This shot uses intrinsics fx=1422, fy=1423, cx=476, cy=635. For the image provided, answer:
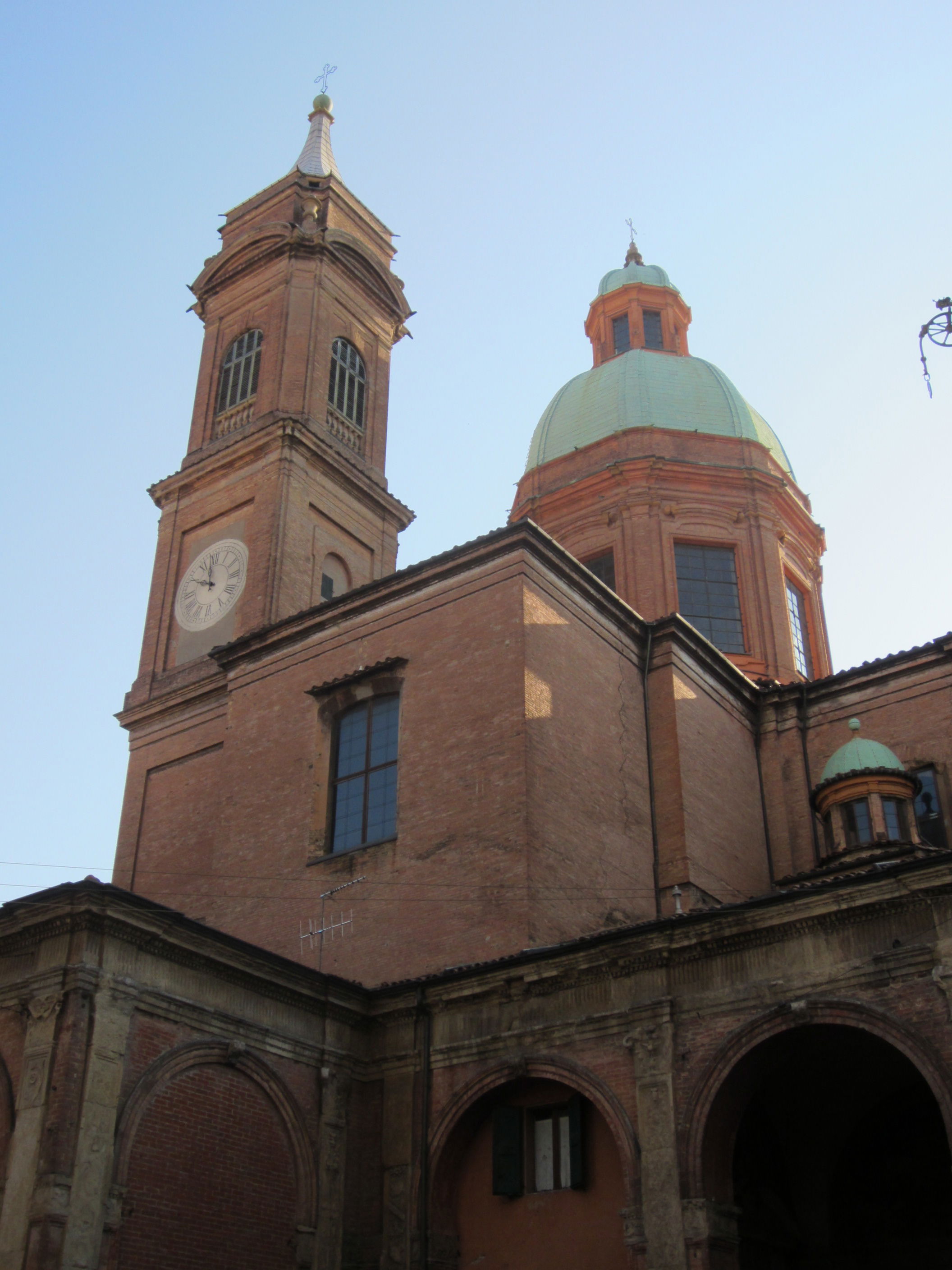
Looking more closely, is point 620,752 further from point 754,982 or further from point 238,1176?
point 238,1176

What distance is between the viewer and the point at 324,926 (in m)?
20.3

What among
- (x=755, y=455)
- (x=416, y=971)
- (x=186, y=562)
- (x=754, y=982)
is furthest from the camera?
(x=755, y=455)

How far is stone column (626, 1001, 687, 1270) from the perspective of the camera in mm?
14281

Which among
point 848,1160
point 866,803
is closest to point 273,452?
point 866,803

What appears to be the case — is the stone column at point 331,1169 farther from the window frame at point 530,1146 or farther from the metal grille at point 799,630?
the metal grille at point 799,630

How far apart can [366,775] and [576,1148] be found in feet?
23.3

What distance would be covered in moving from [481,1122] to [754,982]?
13.3ft

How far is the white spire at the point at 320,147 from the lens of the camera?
33.3 meters

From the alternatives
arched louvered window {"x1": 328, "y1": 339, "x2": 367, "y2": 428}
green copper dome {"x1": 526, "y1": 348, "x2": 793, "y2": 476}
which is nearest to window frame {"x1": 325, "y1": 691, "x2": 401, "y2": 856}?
arched louvered window {"x1": 328, "y1": 339, "x2": 367, "y2": 428}

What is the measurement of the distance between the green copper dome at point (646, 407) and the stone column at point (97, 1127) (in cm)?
2141

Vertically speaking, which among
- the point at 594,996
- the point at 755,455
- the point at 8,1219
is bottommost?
the point at 8,1219

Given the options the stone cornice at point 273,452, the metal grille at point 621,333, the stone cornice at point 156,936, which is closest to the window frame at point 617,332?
the metal grille at point 621,333

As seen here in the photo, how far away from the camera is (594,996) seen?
15969mm

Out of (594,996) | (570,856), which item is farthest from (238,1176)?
(570,856)
